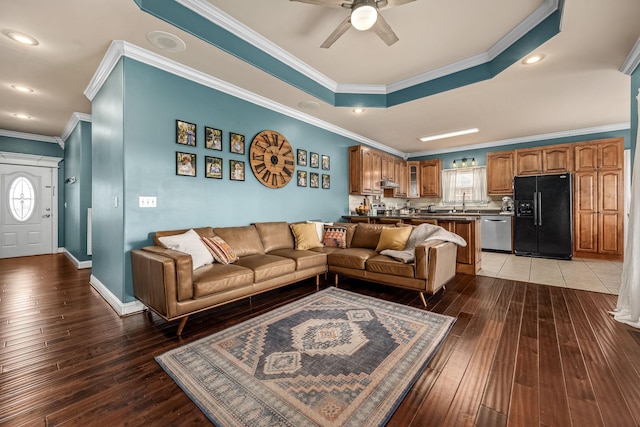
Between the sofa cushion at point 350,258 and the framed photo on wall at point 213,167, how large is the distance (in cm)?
189

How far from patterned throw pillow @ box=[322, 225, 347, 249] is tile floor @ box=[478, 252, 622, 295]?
2.34 m

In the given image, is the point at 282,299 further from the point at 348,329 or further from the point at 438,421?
the point at 438,421

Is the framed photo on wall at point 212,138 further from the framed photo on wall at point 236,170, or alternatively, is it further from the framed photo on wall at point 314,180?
the framed photo on wall at point 314,180

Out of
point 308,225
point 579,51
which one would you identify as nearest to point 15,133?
point 308,225

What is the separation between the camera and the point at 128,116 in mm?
2684

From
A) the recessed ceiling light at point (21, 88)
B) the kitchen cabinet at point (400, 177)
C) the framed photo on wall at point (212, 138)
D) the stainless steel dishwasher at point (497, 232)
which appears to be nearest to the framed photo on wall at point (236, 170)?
Result: the framed photo on wall at point (212, 138)

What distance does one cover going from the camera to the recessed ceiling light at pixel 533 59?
278 centimetres

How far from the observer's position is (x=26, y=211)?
5898mm

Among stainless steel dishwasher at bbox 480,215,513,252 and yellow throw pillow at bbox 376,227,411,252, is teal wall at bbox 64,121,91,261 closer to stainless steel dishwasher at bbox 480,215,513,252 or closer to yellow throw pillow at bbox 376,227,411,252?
yellow throw pillow at bbox 376,227,411,252

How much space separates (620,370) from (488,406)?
3.74 ft

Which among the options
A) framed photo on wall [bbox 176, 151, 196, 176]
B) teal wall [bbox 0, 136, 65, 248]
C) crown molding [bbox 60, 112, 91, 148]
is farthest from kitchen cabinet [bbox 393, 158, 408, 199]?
teal wall [bbox 0, 136, 65, 248]

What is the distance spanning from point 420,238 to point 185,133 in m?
3.28

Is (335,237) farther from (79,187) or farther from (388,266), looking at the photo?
(79,187)

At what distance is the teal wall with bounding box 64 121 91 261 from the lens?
190 inches
